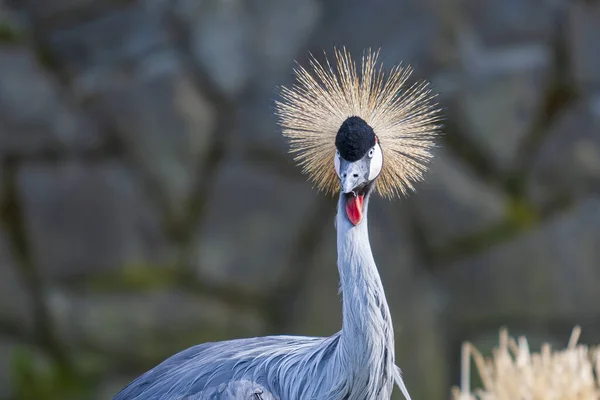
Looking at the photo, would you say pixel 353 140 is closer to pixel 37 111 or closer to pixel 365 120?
pixel 365 120

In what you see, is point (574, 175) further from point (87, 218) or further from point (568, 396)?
point (87, 218)

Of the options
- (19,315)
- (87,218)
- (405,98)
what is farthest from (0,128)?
(405,98)

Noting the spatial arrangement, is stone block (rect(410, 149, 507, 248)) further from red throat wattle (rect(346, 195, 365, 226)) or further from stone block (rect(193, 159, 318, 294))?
red throat wattle (rect(346, 195, 365, 226))

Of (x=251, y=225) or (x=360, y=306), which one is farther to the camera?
(x=251, y=225)

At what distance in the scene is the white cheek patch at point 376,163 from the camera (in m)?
1.42

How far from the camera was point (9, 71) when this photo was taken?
8.67ft

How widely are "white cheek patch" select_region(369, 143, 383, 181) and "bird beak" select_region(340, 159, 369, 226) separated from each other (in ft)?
0.06

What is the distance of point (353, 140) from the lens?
4.50 ft

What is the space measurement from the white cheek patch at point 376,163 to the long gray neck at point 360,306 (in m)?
0.04

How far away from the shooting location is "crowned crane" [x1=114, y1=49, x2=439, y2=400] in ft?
4.64

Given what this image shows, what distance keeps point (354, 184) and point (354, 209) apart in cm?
5

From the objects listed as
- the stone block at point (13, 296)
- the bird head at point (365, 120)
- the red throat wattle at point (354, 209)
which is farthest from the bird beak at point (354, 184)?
the stone block at point (13, 296)

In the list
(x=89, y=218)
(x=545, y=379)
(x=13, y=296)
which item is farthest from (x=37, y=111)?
(x=545, y=379)

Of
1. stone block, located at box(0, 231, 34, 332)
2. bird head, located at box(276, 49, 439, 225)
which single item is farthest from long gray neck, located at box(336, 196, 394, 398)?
stone block, located at box(0, 231, 34, 332)
